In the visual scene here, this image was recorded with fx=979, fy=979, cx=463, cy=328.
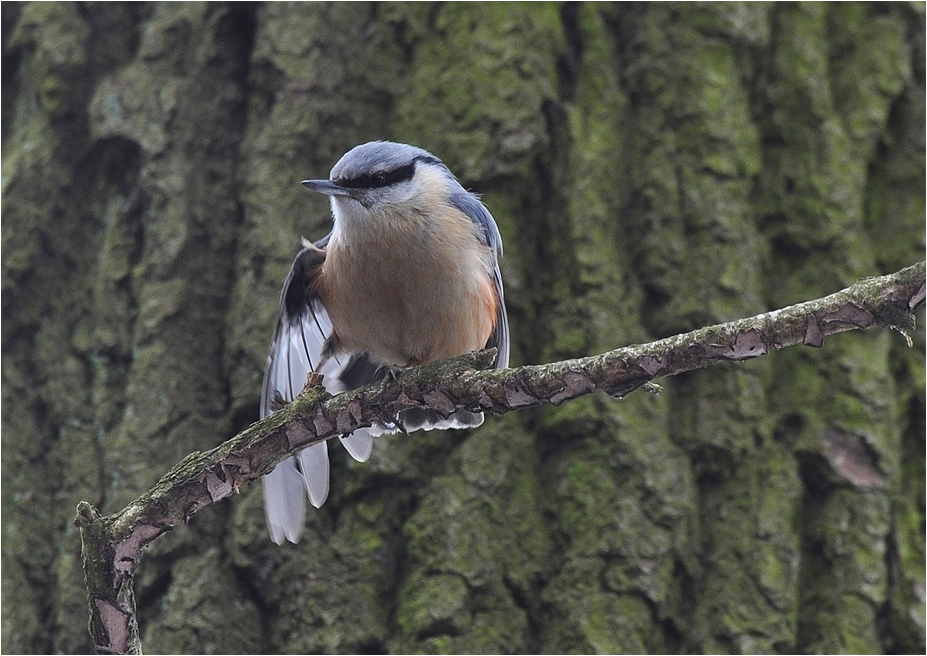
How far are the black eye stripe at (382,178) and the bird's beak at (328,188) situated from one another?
18 mm

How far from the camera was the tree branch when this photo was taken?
5.16 ft

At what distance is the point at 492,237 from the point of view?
2.80 meters

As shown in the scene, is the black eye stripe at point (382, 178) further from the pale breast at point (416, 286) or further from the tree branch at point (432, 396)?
the tree branch at point (432, 396)

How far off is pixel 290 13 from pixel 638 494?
187cm

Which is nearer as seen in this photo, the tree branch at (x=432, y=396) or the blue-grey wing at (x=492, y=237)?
the tree branch at (x=432, y=396)

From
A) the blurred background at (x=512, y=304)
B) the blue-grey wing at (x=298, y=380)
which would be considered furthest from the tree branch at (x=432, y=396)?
the blurred background at (x=512, y=304)

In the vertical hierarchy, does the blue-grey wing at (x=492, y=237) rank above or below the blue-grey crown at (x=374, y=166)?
below

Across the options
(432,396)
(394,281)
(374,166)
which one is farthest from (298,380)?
(432,396)

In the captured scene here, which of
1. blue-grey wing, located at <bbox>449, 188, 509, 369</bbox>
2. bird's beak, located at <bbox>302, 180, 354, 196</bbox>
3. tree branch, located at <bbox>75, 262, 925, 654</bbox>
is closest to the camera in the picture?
tree branch, located at <bbox>75, 262, 925, 654</bbox>

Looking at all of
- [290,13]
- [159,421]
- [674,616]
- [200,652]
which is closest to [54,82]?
[290,13]

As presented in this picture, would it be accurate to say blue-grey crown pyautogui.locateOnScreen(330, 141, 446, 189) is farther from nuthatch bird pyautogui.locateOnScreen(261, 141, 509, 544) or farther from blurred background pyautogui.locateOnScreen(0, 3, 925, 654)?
blurred background pyautogui.locateOnScreen(0, 3, 925, 654)

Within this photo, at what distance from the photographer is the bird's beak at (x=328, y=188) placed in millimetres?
2594

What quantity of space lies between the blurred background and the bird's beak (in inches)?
14.9

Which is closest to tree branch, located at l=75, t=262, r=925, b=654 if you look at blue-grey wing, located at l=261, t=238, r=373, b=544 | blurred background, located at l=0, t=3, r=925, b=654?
blue-grey wing, located at l=261, t=238, r=373, b=544
